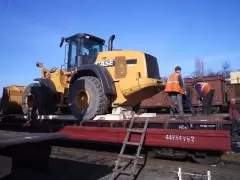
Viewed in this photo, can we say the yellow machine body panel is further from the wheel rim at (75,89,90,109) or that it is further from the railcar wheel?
the railcar wheel

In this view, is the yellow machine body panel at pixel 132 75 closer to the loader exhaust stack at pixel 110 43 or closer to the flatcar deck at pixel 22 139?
the loader exhaust stack at pixel 110 43

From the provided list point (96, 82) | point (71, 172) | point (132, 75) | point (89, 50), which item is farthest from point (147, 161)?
point (89, 50)

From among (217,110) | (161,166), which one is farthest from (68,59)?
(217,110)

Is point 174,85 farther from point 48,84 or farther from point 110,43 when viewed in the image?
point 48,84

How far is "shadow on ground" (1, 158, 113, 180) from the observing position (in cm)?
524

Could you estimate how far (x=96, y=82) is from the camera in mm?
7359

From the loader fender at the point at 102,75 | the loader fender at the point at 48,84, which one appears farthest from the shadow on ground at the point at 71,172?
the loader fender at the point at 48,84

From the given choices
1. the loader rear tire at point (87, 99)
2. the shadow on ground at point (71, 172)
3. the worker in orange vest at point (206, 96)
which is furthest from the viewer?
the worker in orange vest at point (206, 96)

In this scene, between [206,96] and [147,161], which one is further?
[206,96]

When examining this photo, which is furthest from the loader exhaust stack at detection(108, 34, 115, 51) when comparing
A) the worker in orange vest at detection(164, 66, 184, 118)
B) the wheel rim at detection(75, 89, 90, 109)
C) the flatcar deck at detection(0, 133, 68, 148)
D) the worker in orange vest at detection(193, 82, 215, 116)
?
the flatcar deck at detection(0, 133, 68, 148)

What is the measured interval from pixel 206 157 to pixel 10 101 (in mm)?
7850

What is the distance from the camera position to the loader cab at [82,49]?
8.59 meters

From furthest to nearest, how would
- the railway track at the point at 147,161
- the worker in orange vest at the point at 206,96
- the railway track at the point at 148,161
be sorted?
1. the worker in orange vest at the point at 206,96
2. the railway track at the point at 147,161
3. the railway track at the point at 148,161

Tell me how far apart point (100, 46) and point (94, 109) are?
2856 millimetres
